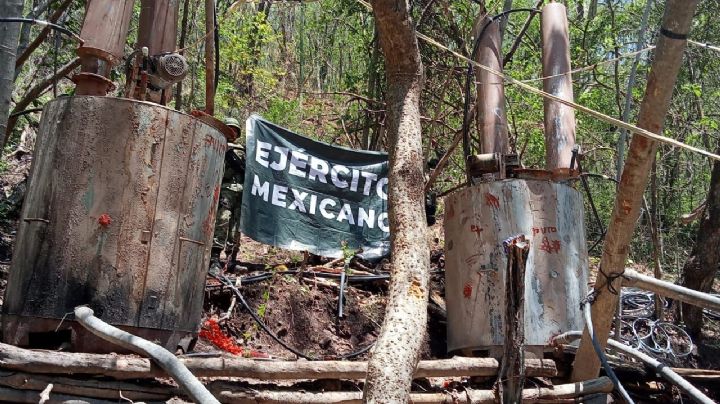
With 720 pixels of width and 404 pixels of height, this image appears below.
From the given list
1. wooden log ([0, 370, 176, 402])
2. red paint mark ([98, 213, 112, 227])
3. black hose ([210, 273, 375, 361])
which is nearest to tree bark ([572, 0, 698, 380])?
black hose ([210, 273, 375, 361])

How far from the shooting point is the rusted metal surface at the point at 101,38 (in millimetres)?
5625

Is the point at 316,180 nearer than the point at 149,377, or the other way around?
the point at 149,377

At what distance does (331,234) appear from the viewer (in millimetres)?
8977

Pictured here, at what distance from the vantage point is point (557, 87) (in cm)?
846

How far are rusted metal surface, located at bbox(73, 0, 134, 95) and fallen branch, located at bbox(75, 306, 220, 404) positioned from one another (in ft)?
6.14

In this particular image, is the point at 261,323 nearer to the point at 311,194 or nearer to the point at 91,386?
the point at 311,194

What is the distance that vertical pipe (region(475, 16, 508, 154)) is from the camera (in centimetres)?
812

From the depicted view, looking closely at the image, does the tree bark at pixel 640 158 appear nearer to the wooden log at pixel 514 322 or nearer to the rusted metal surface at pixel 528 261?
the wooden log at pixel 514 322

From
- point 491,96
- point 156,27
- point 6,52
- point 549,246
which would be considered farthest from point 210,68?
point 549,246

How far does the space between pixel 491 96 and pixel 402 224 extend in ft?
13.9

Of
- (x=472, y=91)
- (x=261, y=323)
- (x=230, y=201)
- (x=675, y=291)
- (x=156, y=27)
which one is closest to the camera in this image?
(x=675, y=291)

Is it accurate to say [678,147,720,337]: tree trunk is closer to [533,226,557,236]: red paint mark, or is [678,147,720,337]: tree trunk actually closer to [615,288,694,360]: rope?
[615,288,694,360]: rope

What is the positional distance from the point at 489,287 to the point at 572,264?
851 mm

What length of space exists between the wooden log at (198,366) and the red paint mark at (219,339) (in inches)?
40.6
